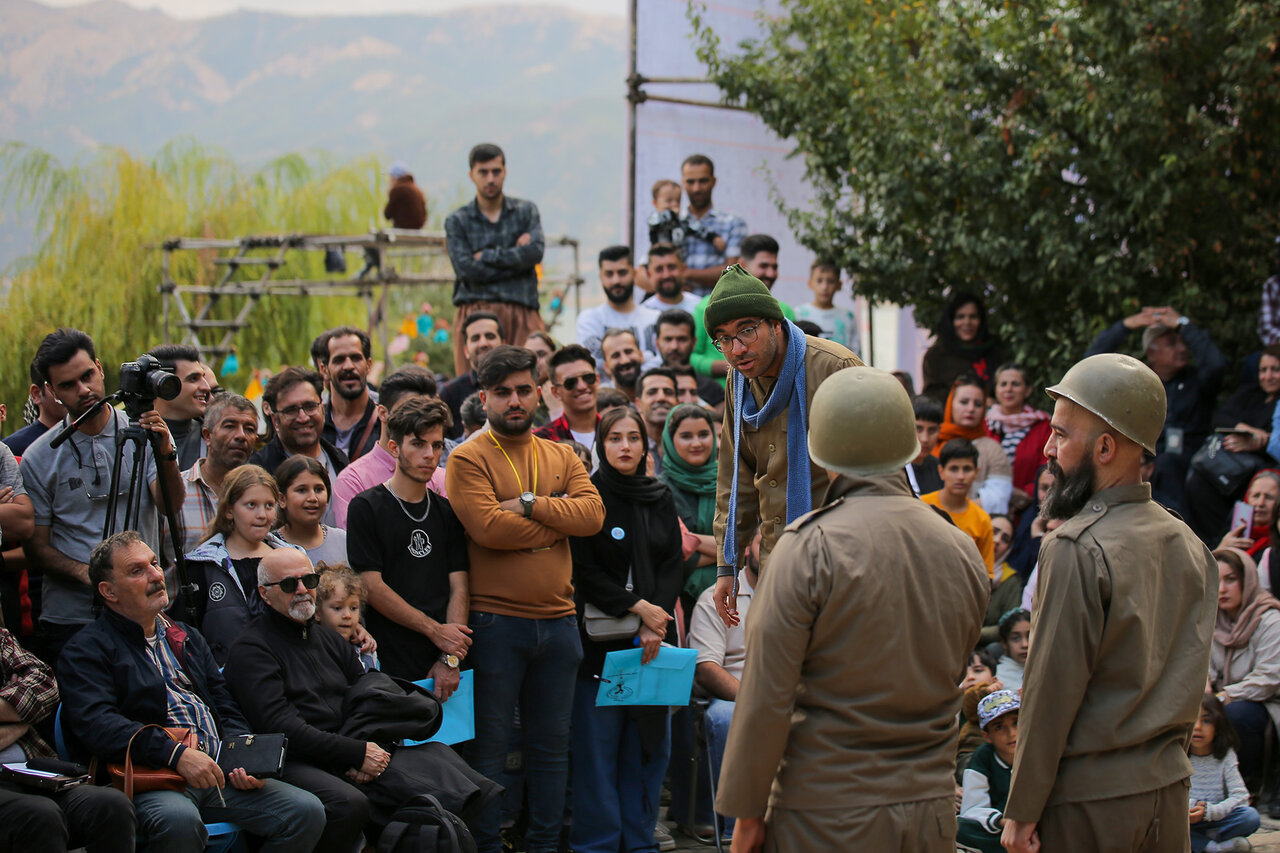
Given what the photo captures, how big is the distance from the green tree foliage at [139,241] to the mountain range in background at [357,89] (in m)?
3.55

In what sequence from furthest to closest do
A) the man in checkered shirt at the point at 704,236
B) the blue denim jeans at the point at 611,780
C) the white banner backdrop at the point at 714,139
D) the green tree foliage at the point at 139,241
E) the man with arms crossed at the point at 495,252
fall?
the green tree foliage at the point at 139,241 < the white banner backdrop at the point at 714,139 < the man in checkered shirt at the point at 704,236 < the man with arms crossed at the point at 495,252 < the blue denim jeans at the point at 611,780

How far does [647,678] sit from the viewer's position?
549cm

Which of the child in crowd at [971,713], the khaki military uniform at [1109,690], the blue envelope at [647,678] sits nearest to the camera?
the khaki military uniform at [1109,690]

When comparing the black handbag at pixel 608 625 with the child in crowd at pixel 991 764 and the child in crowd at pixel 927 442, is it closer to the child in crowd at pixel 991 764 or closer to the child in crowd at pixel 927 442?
the child in crowd at pixel 991 764

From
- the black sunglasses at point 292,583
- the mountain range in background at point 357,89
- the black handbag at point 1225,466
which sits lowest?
the black sunglasses at point 292,583

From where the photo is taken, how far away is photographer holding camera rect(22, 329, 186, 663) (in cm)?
467

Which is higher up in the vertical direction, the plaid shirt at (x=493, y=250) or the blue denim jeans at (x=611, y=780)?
the plaid shirt at (x=493, y=250)

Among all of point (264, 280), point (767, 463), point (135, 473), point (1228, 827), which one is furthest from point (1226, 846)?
point (264, 280)

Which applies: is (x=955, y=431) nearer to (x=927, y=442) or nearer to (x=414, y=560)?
(x=927, y=442)

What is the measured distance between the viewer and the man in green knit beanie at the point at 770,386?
3916 mm

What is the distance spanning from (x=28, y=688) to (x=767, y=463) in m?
2.72

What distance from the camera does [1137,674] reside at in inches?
114

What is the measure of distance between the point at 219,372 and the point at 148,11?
126 metres

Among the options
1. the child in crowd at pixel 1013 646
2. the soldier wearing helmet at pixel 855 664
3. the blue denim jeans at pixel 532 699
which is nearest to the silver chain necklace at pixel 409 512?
the blue denim jeans at pixel 532 699
